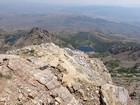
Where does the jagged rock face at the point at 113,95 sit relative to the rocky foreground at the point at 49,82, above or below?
below

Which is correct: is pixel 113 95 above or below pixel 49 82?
below

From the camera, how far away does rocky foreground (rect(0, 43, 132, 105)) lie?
19625 millimetres

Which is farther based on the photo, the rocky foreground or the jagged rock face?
the jagged rock face

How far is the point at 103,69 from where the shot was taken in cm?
3112

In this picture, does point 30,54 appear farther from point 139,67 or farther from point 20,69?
point 139,67

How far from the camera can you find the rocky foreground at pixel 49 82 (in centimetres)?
1962

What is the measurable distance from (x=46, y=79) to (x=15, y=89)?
2.89 metres

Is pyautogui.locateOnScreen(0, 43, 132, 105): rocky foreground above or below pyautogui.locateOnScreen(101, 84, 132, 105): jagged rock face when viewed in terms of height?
above

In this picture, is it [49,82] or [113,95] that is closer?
[49,82]

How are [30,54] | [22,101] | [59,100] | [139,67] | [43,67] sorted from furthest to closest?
[139,67]
[30,54]
[43,67]
[59,100]
[22,101]

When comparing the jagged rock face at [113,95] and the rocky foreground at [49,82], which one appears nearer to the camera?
the rocky foreground at [49,82]

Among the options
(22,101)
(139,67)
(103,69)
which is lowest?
(139,67)

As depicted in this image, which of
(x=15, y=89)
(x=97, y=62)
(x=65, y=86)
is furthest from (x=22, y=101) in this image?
(x=97, y=62)

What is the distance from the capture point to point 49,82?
21672 mm
